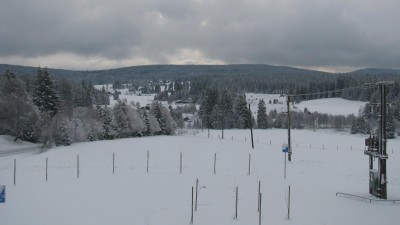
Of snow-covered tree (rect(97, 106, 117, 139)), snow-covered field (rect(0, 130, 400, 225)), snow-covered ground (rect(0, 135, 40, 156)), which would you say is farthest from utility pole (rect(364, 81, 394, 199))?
snow-covered tree (rect(97, 106, 117, 139))

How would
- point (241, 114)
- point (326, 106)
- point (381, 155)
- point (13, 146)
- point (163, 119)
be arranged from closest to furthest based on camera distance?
point (381, 155) < point (13, 146) < point (163, 119) < point (241, 114) < point (326, 106)

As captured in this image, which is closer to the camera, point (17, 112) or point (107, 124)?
point (17, 112)

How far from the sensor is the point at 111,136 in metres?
61.8

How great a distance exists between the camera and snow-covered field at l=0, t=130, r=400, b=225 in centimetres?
1822

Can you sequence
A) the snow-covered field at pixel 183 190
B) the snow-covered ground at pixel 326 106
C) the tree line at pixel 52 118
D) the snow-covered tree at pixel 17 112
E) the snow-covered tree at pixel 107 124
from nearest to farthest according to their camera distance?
the snow-covered field at pixel 183 190 → the tree line at pixel 52 118 → the snow-covered tree at pixel 17 112 → the snow-covered tree at pixel 107 124 → the snow-covered ground at pixel 326 106

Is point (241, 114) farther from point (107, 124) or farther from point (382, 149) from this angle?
point (382, 149)

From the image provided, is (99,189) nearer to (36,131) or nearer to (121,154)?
(121,154)

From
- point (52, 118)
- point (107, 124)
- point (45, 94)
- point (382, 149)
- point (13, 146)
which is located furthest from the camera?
point (107, 124)

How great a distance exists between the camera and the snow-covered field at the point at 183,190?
18.2 meters

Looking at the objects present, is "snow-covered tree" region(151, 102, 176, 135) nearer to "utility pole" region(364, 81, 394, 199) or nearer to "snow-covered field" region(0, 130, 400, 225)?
"snow-covered field" region(0, 130, 400, 225)

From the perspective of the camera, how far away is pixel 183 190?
23.5 m

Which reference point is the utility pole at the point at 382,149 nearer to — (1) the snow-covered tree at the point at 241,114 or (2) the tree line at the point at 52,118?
(2) the tree line at the point at 52,118

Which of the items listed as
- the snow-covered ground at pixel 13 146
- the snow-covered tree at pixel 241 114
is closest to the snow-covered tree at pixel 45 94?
the snow-covered ground at pixel 13 146

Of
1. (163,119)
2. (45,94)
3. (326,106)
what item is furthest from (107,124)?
(326,106)
